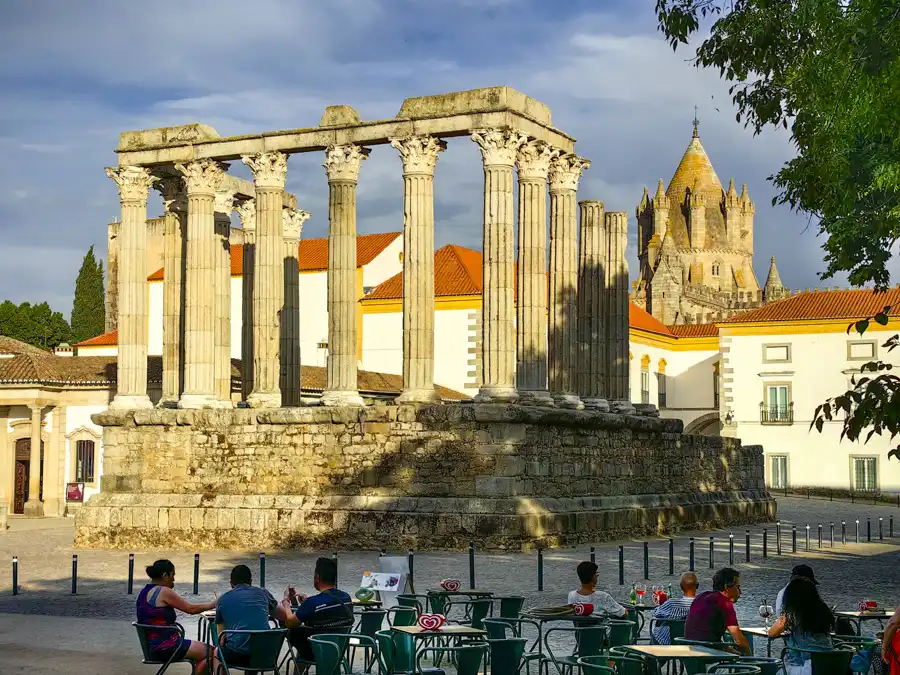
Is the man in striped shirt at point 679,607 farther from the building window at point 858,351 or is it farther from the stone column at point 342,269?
the building window at point 858,351

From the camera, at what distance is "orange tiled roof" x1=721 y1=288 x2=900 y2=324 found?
58.3 metres

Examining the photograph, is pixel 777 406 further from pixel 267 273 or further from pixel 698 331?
pixel 267 273

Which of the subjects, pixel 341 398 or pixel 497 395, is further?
pixel 341 398

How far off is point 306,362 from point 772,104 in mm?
39072

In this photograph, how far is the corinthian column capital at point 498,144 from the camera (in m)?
28.1

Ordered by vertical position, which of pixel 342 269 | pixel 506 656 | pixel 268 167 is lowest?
pixel 506 656

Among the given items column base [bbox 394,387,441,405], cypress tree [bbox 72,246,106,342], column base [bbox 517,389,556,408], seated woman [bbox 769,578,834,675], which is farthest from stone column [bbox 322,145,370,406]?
cypress tree [bbox 72,246,106,342]

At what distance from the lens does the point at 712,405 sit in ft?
227

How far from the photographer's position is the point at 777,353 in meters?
60.1

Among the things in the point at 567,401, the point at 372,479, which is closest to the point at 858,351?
the point at 567,401

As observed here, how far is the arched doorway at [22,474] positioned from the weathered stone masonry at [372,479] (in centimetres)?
1267

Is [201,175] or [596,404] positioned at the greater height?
[201,175]

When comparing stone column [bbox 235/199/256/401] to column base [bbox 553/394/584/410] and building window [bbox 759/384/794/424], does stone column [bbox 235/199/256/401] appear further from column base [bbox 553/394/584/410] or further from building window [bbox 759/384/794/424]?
building window [bbox 759/384/794/424]

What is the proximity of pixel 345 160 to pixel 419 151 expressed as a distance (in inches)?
76.3
